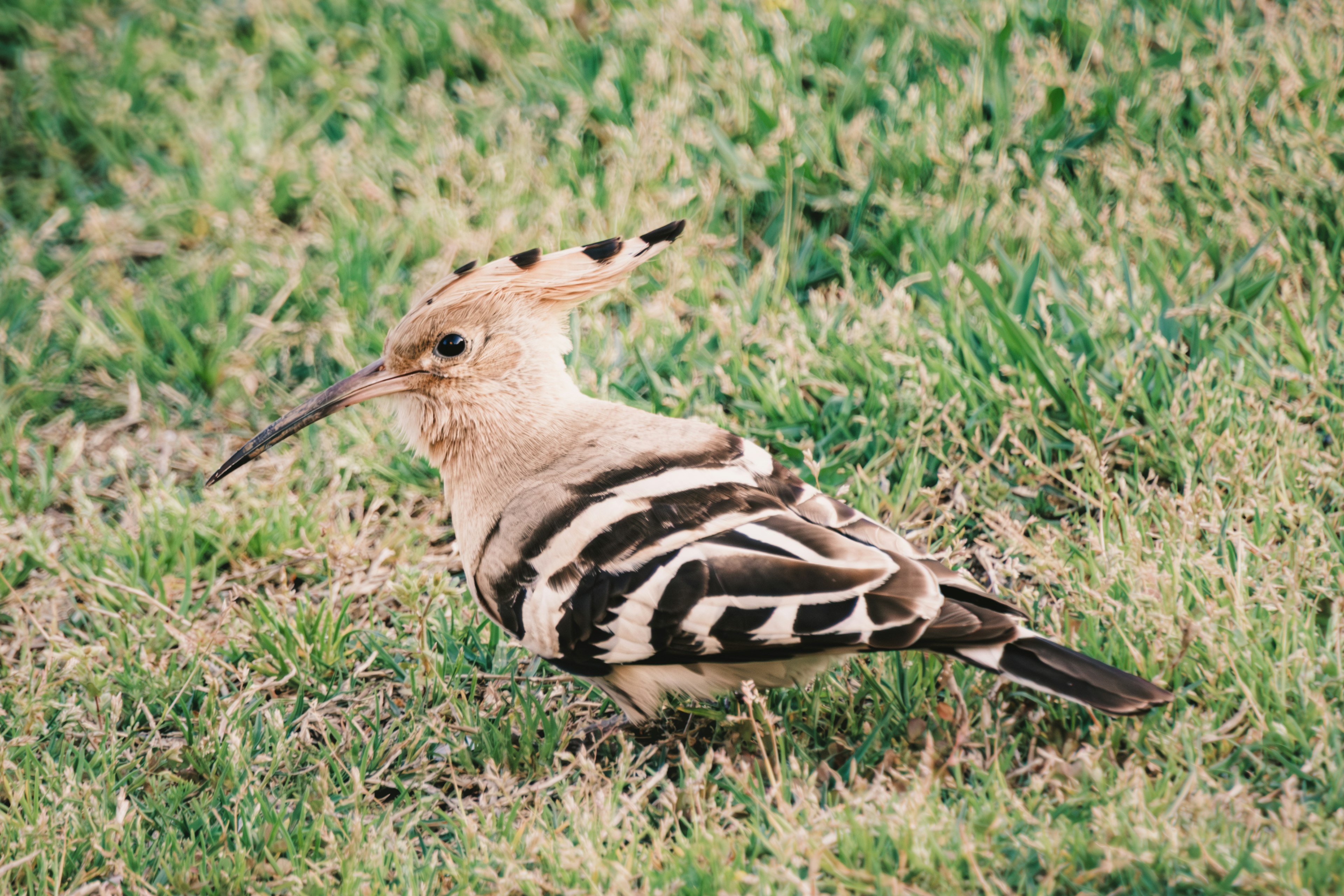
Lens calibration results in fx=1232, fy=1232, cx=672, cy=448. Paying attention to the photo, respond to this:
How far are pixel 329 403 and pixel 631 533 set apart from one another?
2.80ft

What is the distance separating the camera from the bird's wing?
6.84 feet

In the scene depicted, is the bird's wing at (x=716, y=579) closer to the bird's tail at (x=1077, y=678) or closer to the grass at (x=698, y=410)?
the bird's tail at (x=1077, y=678)

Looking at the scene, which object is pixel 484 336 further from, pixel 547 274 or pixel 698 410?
pixel 698 410

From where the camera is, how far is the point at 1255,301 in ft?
10.3

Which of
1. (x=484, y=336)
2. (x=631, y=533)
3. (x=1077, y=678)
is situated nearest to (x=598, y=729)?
(x=631, y=533)

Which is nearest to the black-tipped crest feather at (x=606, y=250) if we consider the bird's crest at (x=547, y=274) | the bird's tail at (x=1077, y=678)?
the bird's crest at (x=547, y=274)

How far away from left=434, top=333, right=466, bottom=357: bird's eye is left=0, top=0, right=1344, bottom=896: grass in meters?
0.53

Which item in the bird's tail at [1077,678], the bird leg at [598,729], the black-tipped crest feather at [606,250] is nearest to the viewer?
the bird's tail at [1077,678]

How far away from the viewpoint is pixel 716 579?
2.15 m

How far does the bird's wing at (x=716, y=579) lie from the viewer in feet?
6.84

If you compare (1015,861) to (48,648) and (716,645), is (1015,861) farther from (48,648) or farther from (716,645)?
(48,648)

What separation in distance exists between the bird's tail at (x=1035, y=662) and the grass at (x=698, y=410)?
0.11 meters

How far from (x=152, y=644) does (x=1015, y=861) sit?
6.42 ft

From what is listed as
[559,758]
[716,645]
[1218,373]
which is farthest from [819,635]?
[1218,373]
